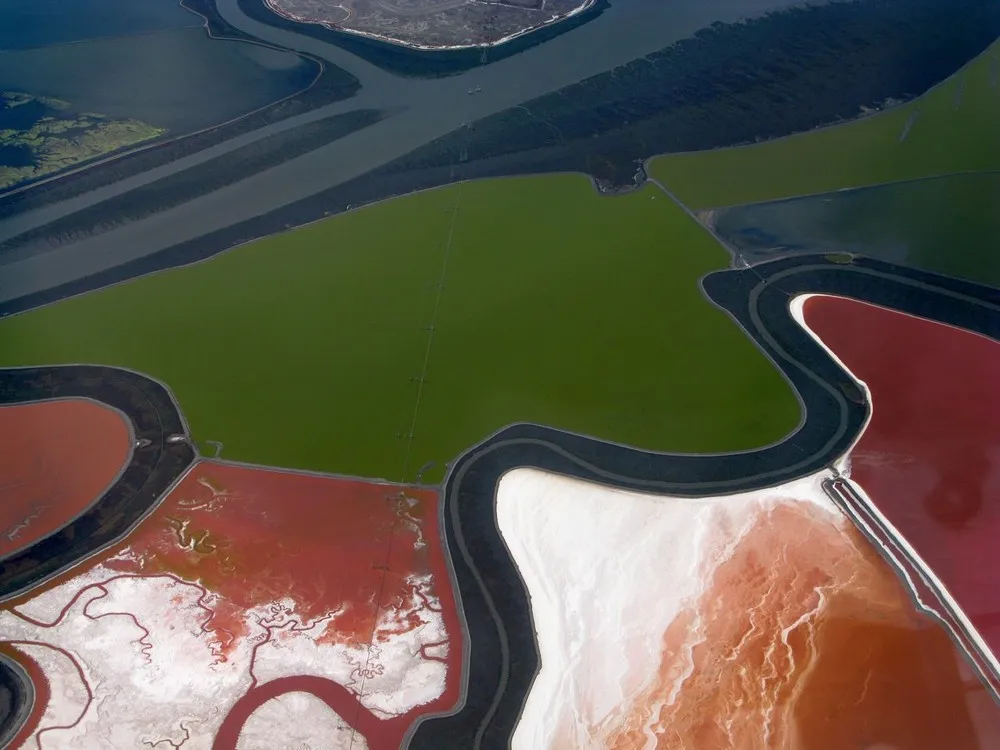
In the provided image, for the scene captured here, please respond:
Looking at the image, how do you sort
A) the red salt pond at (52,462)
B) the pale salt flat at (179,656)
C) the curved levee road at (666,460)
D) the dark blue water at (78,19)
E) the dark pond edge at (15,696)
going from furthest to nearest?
the dark blue water at (78,19)
the red salt pond at (52,462)
the curved levee road at (666,460)
the pale salt flat at (179,656)
the dark pond edge at (15,696)

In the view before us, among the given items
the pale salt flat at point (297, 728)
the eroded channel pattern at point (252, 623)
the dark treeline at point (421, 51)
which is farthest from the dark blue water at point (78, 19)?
the pale salt flat at point (297, 728)

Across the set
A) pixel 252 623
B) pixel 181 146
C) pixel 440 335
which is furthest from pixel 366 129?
pixel 252 623

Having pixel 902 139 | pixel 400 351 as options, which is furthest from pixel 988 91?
pixel 400 351

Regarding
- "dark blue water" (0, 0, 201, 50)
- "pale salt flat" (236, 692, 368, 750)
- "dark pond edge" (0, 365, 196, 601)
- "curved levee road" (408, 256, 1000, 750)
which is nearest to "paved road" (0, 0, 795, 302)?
"dark blue water" (0, 0, 201, 50)

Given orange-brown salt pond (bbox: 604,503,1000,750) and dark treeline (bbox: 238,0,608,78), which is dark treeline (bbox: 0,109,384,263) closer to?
dark treeline (bbox: 238,0,608,78)

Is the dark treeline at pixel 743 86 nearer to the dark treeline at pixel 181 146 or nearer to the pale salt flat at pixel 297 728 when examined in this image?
the dark treeline at pixel 181 146

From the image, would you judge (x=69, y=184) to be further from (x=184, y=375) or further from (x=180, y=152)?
(x=184, y=375)
